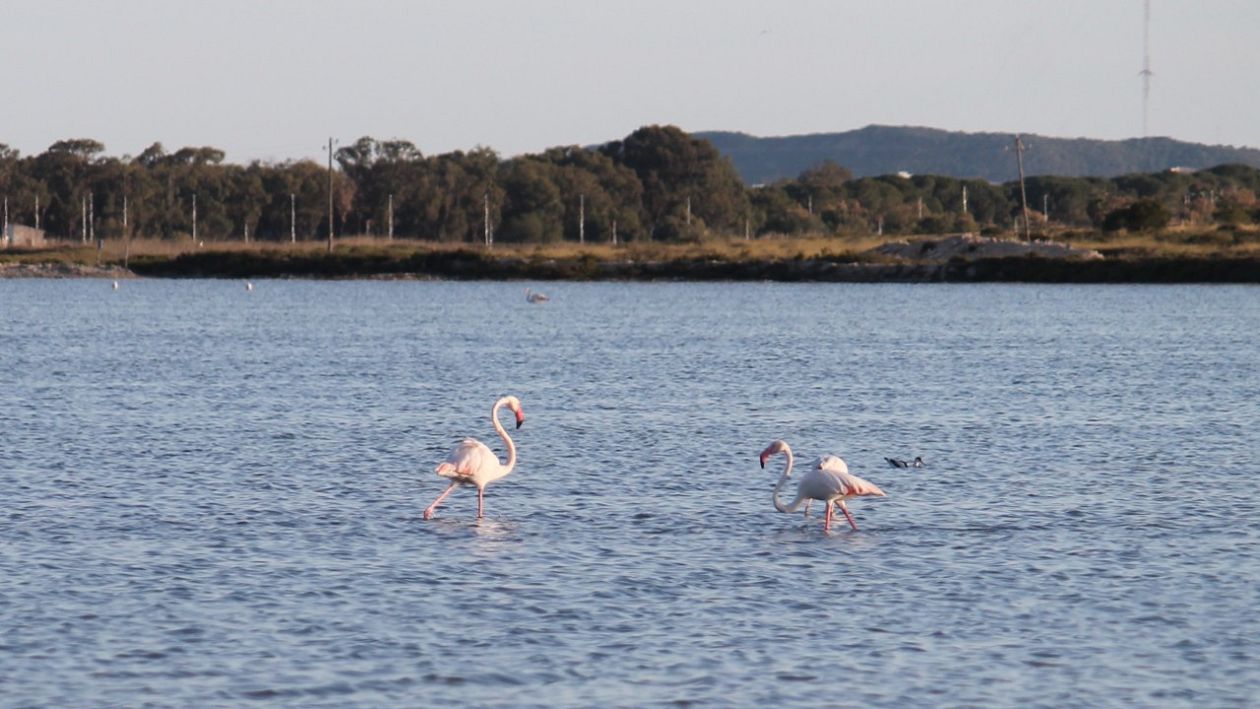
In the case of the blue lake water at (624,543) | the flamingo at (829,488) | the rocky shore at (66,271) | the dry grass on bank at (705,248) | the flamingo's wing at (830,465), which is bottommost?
the blue lake water at (624,543)

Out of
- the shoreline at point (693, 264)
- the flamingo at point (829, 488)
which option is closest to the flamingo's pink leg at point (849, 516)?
the flamingo at point (829, 488)

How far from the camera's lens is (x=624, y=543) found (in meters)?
18.7

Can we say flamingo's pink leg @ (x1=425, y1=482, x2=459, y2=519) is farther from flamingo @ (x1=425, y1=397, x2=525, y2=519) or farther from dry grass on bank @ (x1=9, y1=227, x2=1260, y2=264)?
dry grass on bank @ (x1=9, y1=227, x2=1260, y2=264)

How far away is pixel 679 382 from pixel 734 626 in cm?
2816

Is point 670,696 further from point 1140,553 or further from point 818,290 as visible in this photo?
point 818,290

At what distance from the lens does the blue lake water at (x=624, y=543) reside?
1340 centimetres

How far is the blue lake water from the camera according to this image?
527 inches

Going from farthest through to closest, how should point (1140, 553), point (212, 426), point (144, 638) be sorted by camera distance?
point (212, 426), point (1140, 553), point (144, 638)

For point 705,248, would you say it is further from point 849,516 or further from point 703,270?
point 849,516

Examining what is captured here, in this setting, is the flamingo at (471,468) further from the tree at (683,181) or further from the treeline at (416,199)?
the tree at (683,181)

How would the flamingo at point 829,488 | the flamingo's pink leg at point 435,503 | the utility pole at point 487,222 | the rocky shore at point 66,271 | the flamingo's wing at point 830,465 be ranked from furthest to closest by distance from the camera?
the utility pole at point 487,222 → the rocky shore at point 66,271 → the flamingo's pink leg at point 435,503 → the flamingo's wing at point 830,465 → the flamingo at point 829,488

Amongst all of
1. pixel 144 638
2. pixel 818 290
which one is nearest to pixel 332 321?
pixel 818 290

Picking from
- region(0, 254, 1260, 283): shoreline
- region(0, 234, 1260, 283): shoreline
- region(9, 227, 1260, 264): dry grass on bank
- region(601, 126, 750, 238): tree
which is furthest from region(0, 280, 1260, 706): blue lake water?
region(601, 126, 750, 238): tree

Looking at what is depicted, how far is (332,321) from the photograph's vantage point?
3127 inches
